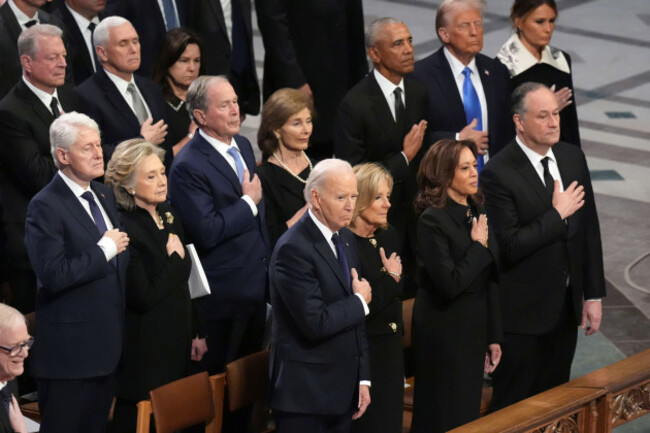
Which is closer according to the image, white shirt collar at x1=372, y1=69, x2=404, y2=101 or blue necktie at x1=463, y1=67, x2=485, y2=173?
white shirt collar at x1=372, y1=69, x2=404, y2=101

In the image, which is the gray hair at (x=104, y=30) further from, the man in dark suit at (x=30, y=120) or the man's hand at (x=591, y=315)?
the man's hand at (x=591, y=315)

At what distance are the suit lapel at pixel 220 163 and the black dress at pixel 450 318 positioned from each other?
0.91 metres

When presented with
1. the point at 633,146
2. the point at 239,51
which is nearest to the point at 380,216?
the point at 239,51

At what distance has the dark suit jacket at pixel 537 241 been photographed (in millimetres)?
6027

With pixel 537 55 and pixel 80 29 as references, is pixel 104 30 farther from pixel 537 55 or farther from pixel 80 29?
pixel 537 55

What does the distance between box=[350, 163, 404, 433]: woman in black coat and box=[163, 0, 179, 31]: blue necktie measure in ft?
7.91

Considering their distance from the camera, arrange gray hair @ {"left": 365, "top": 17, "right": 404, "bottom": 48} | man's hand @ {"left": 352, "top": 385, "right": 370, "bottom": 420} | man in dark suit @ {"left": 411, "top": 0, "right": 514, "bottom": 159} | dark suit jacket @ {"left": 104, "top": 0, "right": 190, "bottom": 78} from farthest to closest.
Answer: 1. dark suit jacket @ {"left": 104, "top": 0, "right": 190, "bottom": 78}
2. man in dark suit @ {"left": 411, "top": 0, "right": 514, "bottom": 159}
3. gray hair @ {"left": 365, "top": 17, "right": 404, "bottom": 48}
4. man's hand @ {"left": 352, "top": 385, "right": 370, "bottom": 420}

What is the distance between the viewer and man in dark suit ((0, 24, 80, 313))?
240 inches

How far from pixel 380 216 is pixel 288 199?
36.1 inches

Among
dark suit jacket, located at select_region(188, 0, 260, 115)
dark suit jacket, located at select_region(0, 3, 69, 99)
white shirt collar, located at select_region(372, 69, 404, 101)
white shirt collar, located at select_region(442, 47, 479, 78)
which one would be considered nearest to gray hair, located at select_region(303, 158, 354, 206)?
white shirt collar, located at select_region(372, 69, 404, 101)

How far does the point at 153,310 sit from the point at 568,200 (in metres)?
1.99

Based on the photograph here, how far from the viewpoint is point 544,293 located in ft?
20.1

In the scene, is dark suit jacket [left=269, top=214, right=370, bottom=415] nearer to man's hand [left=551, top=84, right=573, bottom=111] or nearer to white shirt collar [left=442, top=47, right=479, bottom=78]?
white shirt collar [left=442, top=47, right=479, bottom=78]

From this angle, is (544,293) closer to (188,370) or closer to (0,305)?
(188,370)
